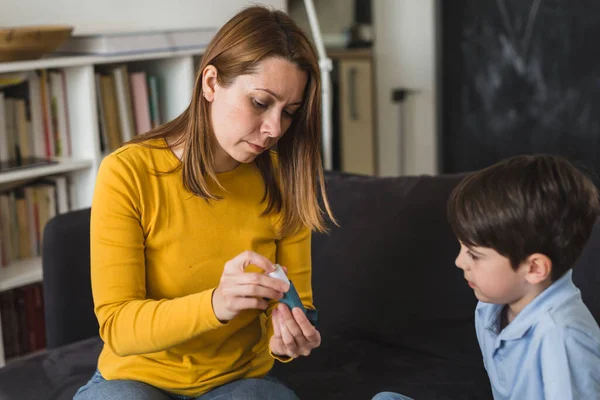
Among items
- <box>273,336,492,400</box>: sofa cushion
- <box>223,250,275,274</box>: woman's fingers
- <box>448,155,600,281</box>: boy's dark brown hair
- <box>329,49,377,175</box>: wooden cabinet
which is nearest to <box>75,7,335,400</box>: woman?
<box>223,250,275,274</box>: woman's fingers

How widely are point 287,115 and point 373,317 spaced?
0.67m

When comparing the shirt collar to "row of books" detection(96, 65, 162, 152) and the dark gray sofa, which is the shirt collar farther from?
"row of books" detection(96, 65, 162, 152)

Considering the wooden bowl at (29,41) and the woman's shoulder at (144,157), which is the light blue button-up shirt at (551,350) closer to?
the woman's shoulder at (144,157)

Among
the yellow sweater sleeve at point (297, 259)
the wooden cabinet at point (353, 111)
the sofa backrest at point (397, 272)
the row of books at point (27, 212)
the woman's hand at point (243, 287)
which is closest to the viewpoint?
the woman's hand at point (243, 287)

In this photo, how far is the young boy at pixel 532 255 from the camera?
1282mm

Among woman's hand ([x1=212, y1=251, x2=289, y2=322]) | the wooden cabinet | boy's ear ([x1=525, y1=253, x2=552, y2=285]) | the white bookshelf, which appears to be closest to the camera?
woman's hand ([x1=212, y1=251, x2=289, y2=322])

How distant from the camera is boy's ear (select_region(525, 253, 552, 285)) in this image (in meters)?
1.33

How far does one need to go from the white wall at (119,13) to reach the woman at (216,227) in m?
1.16

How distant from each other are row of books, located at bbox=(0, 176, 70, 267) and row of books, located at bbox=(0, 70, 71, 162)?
11 centimetres

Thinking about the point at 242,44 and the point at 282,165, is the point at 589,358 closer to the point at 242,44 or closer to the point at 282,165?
the point at 282,165

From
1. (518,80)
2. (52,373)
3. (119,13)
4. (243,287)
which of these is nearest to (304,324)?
(243,287)

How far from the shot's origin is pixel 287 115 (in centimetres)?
141

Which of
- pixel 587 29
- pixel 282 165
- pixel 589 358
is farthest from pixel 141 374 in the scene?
pixel 587 29

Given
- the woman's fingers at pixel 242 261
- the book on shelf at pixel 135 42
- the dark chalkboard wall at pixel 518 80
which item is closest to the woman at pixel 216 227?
the woman's fingers at pixel 242 261
